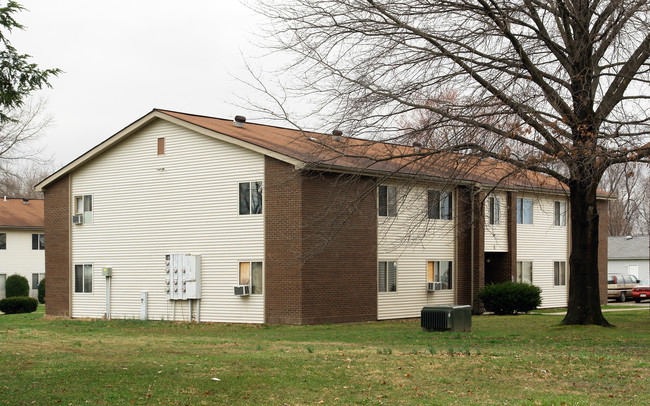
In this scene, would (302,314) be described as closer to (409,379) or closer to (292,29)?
(292,29)

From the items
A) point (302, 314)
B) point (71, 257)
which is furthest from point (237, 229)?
point (71, 257)

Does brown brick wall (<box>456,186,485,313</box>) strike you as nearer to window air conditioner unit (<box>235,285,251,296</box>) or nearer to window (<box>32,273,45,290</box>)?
window air conditioner unit (<box>235,285,251,296</box>)

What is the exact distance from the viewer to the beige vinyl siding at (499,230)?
37.0 meters

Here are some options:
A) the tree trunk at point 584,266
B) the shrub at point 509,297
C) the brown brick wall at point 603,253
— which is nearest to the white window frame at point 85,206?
the shrub at point 509,297

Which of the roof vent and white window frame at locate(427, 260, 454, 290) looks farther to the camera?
white window frame at locate(427, 260, 454, 290)

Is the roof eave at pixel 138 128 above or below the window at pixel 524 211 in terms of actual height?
above

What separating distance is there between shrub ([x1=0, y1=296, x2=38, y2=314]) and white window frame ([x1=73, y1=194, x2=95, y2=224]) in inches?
419

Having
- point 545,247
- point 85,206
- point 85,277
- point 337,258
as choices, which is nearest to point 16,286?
point 85,277

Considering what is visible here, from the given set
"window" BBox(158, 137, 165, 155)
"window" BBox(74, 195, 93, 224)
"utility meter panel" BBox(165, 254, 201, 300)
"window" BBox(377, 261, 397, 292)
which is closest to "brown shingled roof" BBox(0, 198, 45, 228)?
"window" BBox(74, 195, 93, 224)

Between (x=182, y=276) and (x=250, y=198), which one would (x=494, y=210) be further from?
(x=182, y=276)

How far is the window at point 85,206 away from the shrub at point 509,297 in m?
16.9

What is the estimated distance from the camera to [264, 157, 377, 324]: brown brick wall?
28.2m

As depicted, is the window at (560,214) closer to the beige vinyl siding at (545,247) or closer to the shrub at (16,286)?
the beige vinyl siding at (545,247)

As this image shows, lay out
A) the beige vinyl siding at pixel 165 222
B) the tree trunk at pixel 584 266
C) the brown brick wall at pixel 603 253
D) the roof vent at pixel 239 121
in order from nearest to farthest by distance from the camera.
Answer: the tree trunk at pixel 584 266
the beige vinyl siding at pixel 165 222
the roof vent at pixel 239 121
the brown brick wall at pixel 603 253
